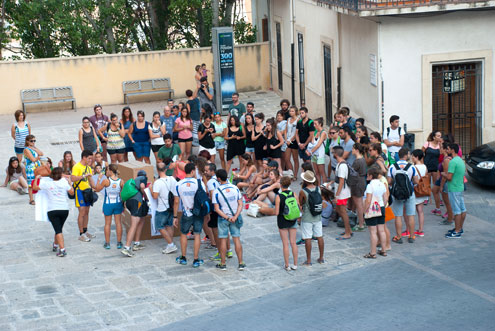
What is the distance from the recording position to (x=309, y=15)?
76.5 ft

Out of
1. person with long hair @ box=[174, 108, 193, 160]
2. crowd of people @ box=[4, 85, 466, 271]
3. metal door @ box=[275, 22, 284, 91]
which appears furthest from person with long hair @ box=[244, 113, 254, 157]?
metal door @ box=[275, 22, 284, 91]

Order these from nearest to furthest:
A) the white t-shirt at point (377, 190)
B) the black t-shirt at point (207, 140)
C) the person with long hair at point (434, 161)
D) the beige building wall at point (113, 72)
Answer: the white t-shirt at point (377, 190), the person with long hair at point (434, 161), the black t-shirt at point (207, 140), the beige building wall at point (113, 72)

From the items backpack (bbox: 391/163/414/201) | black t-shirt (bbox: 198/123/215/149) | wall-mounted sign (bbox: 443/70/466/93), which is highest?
wall-mounted sign (bbox: 443/70/466/93)

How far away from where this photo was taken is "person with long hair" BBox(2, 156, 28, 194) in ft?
55.7

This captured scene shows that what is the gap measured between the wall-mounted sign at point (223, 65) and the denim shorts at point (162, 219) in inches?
456

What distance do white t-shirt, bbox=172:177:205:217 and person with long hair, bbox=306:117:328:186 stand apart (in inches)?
172

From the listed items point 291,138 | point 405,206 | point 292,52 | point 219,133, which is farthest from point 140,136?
point 292,52

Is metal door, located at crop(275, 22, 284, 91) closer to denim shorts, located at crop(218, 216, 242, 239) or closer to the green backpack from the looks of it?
the green backpack

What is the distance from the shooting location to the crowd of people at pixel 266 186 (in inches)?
471

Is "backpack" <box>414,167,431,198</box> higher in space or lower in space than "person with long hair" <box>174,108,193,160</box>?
lower

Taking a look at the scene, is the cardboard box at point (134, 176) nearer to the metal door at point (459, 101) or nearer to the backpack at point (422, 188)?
the backpack at point (422, 188)

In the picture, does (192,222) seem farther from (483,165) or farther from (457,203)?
(483,165)

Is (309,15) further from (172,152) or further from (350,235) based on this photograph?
(350,235)

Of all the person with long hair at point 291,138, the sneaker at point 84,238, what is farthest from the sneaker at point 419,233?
the sneaker at point 84,238
